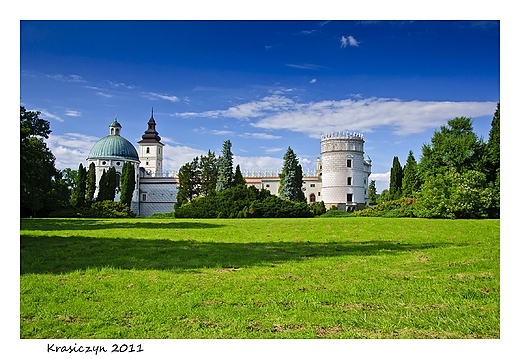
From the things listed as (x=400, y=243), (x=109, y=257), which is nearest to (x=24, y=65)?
(x=109, y=257)

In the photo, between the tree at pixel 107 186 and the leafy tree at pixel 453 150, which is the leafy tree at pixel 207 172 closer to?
the tree at pixel 107 186

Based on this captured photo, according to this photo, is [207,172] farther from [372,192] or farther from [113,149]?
[372,192]

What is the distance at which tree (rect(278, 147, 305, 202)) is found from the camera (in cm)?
3734

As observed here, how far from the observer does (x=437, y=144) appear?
88.7 feet

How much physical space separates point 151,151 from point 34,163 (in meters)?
45.4

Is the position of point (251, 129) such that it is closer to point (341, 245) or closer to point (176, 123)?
point (176, 123)

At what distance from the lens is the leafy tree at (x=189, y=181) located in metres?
37.8

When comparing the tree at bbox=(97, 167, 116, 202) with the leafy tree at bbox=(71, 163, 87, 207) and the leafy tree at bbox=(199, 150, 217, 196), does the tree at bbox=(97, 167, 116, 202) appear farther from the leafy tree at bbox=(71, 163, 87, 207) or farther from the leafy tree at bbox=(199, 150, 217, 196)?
the leafy tree at bbox=(199, 150, 217, 196)

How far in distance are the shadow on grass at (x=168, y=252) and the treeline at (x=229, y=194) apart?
16.2 meters

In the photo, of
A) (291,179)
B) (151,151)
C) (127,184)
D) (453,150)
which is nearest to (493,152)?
(453,150)

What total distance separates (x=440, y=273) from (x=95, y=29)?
5.81 m

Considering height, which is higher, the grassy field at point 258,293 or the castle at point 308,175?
the castle at point 308,175

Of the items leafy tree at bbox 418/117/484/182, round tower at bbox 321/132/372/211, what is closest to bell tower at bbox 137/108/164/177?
round tower at bbox 321/132/372/211

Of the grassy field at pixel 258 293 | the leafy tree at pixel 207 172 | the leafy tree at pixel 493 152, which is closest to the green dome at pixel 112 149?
the leafy tree at pixel 207 172
